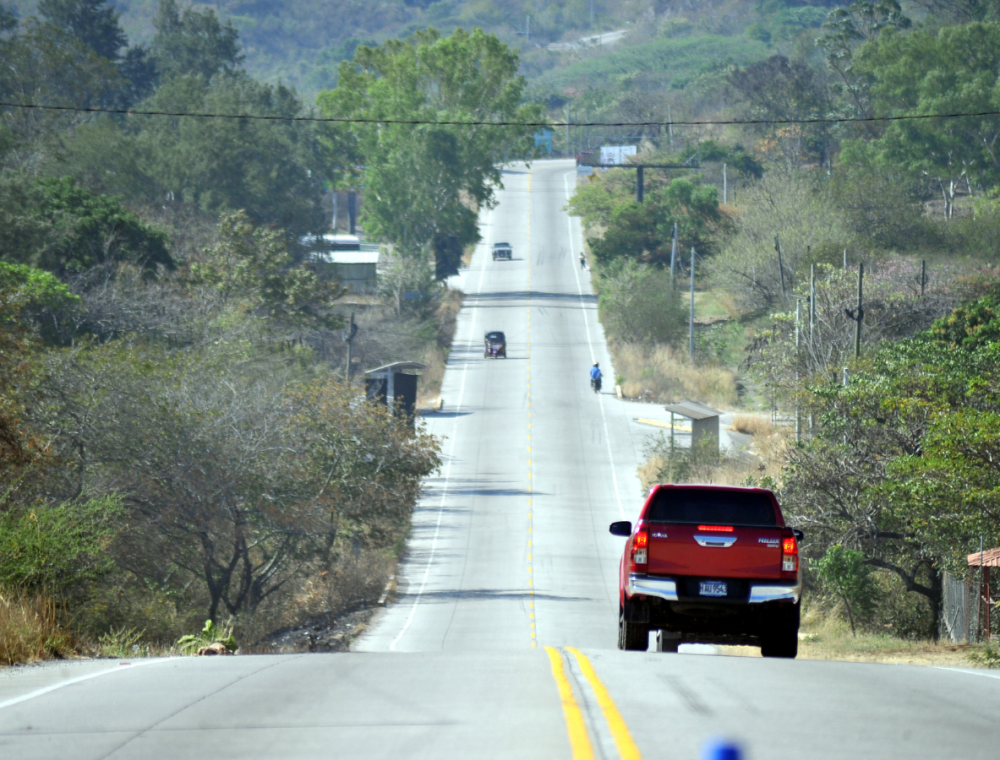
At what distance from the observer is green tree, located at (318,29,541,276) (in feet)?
302

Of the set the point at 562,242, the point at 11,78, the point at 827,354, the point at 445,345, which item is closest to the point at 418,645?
the point at 827,354

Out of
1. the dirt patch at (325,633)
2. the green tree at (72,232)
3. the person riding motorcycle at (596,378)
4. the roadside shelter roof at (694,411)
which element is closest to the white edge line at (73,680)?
the dirt patch at (325,633)

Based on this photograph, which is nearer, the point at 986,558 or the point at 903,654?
the point at 903,654

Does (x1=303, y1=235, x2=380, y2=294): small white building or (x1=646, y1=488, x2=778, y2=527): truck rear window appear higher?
(x1=303, y1=235, x2=380, y2=294): small white building

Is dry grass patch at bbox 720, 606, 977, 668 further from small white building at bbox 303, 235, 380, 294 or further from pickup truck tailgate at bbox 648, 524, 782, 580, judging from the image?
small white building at bbox 303, 235, 380, 294

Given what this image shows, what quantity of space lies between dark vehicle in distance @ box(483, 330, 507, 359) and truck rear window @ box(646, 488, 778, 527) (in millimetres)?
64507

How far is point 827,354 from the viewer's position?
49938 millimetres

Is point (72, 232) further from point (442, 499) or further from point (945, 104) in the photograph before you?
point (945, 104)

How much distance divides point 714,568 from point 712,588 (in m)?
0.21

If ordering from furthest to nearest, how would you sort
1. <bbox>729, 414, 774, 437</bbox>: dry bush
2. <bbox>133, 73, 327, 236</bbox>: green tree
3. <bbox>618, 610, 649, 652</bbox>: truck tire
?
1. <bbox>133, 73, 327, 236</bbox>: green tree
2. <bbox>729, 414, 774, 437</bbox>: dry bush
3. <bbox>618, 610, 649, 652</bbox>: truck tire

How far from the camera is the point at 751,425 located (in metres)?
58.1

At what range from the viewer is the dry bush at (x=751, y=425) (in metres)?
56.9

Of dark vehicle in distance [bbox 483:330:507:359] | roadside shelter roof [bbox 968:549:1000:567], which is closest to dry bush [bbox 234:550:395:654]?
roadside shelter roof [bbox 968:549:1000:567]

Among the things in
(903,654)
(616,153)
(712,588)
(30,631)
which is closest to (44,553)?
(30,631)
